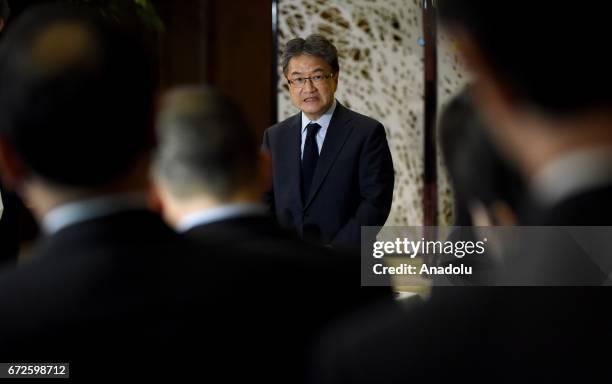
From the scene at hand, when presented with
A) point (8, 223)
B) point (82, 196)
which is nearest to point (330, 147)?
point (8, 223)

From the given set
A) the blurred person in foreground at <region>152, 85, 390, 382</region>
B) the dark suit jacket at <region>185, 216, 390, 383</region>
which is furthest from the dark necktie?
the dark suit jacket at <region>185, 216, 390, 383</region>

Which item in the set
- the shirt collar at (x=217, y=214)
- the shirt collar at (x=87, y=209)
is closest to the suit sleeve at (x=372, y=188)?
the shirt collar at (x=217, y=214)

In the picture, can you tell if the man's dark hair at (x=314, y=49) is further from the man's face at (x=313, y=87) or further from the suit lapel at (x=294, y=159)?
the suit lapel at (x=294, y=159)

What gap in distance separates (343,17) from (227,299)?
456cm

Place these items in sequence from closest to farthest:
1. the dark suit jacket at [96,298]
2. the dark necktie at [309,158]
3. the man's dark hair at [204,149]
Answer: the dark suit jacket at [96,298]
the man's dark hair at [204,149]
the dark necktie at [309,158]

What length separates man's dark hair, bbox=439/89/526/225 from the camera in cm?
61

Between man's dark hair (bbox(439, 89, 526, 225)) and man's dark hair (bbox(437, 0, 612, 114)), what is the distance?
0.05 meters

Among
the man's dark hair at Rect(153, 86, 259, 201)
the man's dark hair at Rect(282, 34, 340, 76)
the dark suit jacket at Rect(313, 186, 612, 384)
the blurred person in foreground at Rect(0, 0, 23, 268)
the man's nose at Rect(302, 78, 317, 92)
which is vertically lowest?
the dark suit jacket at Rect(313, 186, 612, 384)

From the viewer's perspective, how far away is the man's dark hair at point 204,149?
1.05 meters

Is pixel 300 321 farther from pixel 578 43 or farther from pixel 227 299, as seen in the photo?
pixel 578 43

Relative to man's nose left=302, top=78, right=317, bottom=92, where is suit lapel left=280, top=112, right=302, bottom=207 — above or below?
below

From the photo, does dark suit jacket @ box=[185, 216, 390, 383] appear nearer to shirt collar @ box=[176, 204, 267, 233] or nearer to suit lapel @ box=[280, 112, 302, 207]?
shirt collar @ box=[176, 204, 267, 233]

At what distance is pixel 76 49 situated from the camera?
78 centimetres

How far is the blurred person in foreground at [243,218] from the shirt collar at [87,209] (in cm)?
11
